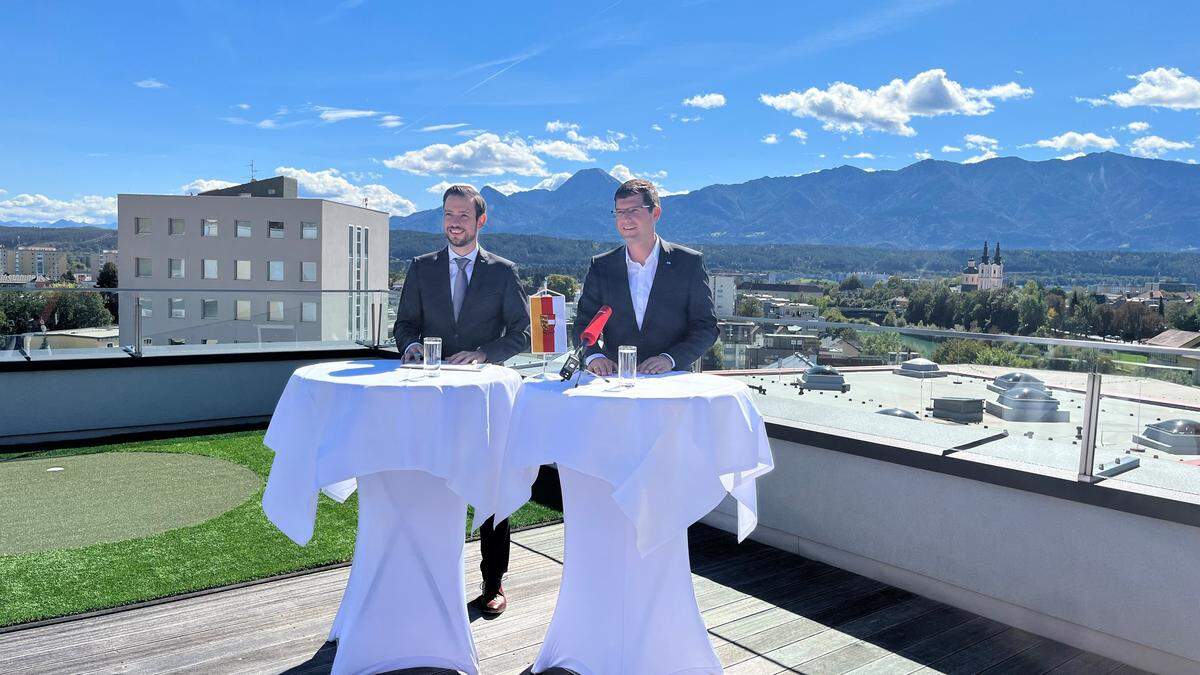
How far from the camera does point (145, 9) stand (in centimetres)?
6003

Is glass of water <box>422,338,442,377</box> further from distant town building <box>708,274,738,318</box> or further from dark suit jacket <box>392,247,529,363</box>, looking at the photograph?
distant town building <box>708,274,738,318</box>

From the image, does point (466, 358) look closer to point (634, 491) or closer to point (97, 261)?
point (634, 491)

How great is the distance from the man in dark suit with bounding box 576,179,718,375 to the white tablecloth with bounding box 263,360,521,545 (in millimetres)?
563

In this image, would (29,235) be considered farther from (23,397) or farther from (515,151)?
(515,151)

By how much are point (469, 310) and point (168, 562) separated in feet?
6.77

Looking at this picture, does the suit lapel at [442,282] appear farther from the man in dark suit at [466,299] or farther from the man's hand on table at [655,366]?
the man's hand on table at [655,366]

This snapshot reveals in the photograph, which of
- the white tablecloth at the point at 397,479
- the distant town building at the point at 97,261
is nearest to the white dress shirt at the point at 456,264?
the white tablecloth at the point at 397,479

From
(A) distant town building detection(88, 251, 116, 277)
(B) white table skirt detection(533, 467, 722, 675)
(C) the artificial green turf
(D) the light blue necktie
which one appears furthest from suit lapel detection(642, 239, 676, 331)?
(A) distant town building detection(88, 251, 116, 277)

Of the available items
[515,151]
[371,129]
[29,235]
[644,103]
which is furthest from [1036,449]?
[644,103]

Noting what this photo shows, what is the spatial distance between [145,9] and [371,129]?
191 feet

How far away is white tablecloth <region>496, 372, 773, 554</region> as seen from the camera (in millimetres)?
2271

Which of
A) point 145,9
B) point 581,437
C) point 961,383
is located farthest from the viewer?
point 145,9

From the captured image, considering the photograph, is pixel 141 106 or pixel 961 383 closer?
pixel 961 383

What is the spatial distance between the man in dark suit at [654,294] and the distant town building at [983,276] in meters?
73.2
